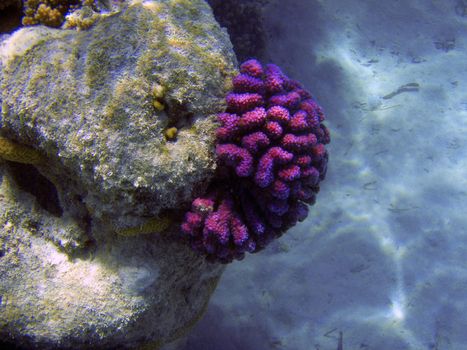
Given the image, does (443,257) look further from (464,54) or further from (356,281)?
(464,54)

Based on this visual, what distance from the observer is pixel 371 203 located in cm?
579

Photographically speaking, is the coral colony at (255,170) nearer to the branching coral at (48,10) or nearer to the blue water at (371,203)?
the branching coral at (48,10)

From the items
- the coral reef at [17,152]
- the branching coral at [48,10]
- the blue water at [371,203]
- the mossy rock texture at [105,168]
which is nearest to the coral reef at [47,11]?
the branching coral at [48,10]

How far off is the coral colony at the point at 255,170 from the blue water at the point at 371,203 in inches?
107

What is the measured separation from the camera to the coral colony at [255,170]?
259cm

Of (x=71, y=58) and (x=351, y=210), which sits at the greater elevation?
(x=71, y=58)

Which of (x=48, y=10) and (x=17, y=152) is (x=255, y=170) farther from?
(x=48, y=10)

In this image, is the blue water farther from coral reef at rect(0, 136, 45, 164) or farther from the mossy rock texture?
coral reef at rect(0, 136, 45, 164)

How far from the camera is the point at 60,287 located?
292cm

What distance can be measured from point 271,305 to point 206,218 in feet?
10.1

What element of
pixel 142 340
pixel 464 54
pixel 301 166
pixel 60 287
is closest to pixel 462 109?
pixel 464 54

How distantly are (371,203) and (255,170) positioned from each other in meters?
3.87

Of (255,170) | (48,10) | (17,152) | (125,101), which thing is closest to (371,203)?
(255,170)

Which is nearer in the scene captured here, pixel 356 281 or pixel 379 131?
pixel 356 281
